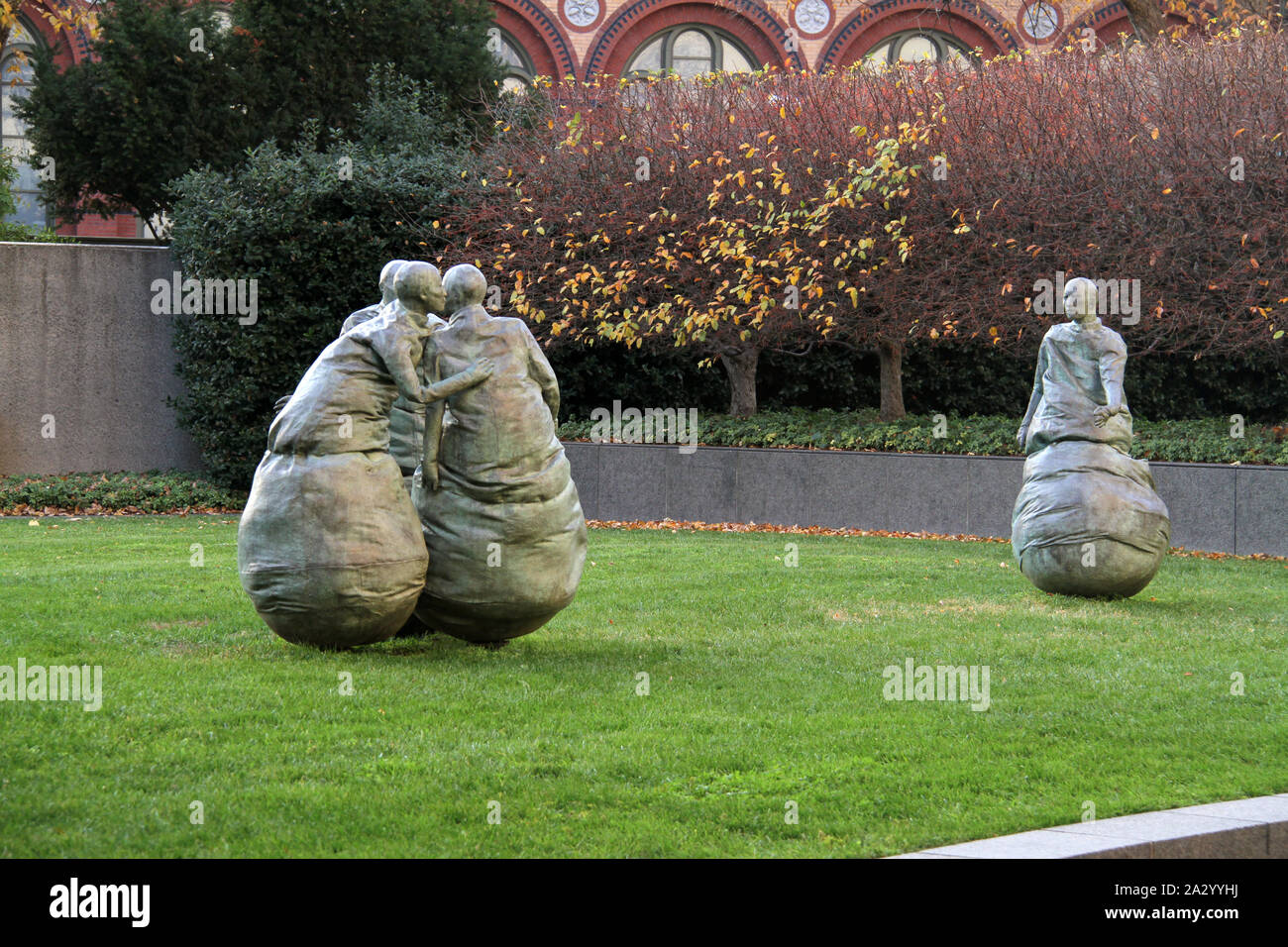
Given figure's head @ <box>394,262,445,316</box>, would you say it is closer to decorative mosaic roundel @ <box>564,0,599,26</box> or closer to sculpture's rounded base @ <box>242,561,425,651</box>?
sculpture's rounded base @ <box>242,561,425,651</box>

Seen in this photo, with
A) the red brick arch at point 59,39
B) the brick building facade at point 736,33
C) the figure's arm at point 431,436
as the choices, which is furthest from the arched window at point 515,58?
the figure's arm at point 431,436

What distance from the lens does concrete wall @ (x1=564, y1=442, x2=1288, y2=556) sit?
14.9 metres

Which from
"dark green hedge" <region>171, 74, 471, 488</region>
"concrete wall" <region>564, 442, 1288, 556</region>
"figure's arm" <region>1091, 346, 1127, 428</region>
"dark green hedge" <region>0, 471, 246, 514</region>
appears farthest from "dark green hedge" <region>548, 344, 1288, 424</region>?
"figure's arm" <region>1091, 346, 1127, 428</region>

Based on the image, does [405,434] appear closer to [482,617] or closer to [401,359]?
[401,359]

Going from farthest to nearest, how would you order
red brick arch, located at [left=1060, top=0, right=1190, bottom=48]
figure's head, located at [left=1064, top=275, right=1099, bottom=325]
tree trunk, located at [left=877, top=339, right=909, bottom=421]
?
1. red brick arch, located at [left=1060, top=0, right=1190, bottom=48]
2. tree trunk, located at [left=877, top=339, right=909, bottom=421]
3. figure's head, located at [left=1064, top=275, right=1099, bottom=325]

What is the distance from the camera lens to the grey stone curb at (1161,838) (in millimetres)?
4902

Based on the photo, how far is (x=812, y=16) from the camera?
2986cm

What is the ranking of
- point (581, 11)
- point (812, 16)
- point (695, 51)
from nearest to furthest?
point (581, 11) < point (812, 16) < point (695, 51)

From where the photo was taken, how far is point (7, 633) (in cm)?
873

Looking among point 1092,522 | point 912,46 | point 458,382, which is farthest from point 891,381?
point 912,46

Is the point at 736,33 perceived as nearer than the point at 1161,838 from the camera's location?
No

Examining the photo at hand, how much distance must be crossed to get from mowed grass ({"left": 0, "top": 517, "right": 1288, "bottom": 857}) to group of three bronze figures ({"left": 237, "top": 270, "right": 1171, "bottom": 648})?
0.36 metres

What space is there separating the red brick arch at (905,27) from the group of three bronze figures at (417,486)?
74.5 feet

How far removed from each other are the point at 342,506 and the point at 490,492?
2.92 feet
